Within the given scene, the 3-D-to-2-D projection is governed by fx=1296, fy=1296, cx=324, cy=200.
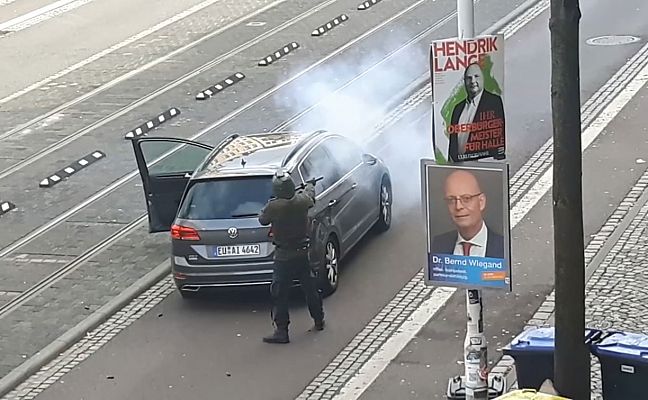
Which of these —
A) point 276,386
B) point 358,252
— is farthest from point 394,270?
point 276,386

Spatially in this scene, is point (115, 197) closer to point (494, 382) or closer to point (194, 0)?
point (494, 382)

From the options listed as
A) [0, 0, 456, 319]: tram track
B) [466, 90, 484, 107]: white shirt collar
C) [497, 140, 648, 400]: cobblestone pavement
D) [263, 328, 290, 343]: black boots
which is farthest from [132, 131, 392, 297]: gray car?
[466, 90, 484, 107]: white shirt collar

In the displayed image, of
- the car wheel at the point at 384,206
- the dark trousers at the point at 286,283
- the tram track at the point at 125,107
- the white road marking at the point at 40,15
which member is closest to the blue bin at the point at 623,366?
the dark trousers at the point at 286,283

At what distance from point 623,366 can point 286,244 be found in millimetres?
4134

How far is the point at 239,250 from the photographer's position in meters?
13.7

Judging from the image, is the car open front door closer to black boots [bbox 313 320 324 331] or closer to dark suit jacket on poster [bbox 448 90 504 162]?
black boots [bbox 313 320 324 331]

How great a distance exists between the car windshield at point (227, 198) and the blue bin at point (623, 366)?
→ 508 centimetres

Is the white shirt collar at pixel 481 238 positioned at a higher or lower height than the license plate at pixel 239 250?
higher

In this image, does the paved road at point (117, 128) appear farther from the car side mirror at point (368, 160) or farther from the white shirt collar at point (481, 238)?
the white shirt collar at point (481, 238)

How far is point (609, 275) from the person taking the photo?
13703 mm

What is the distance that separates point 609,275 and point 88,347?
18.0ft

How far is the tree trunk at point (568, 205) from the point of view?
346 inches

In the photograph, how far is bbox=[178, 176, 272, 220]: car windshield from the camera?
1388 centimetres

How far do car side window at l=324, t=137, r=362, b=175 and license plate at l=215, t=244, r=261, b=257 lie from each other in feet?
5.69
